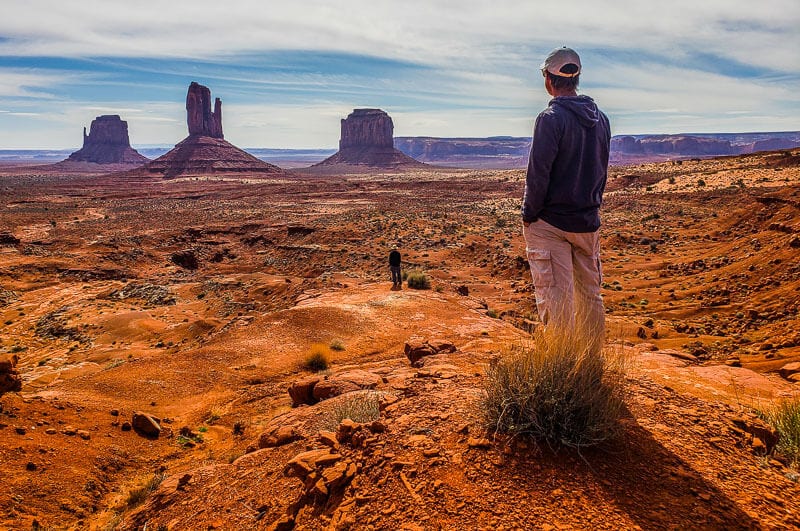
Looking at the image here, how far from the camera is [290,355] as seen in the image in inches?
352

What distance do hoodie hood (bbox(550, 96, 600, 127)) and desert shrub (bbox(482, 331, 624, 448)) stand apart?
151 cm

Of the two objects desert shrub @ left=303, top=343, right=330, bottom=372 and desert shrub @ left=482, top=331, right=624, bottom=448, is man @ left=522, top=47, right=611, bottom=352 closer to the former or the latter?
desert shrub @ left=482, top=331, right=624, bottom=448

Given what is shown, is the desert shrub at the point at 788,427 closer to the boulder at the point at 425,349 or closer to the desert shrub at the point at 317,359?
the boulder at the point at 425,349

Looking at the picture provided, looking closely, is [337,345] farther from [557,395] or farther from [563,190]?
[557,395]

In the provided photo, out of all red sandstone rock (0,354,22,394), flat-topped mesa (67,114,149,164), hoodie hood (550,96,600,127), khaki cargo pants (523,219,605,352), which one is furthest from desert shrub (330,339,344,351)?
flat-topped mesa (67,114,149,164)

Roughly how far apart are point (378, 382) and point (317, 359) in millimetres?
3145

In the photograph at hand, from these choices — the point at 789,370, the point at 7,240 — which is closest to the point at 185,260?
the point at 7,240

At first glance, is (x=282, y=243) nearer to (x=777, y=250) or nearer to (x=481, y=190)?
(x=777, y=250)

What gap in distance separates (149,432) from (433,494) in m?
5.54

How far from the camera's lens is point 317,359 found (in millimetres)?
8414

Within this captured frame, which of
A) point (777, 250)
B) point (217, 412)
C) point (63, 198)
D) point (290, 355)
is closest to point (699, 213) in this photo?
point (777, 250)

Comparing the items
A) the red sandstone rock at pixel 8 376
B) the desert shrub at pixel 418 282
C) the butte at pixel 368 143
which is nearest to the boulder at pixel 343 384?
the red sandstone rock at pixel 8 376

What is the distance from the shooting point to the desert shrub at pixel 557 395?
262 centimetres

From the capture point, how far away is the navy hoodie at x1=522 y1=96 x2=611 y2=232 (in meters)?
3.16
